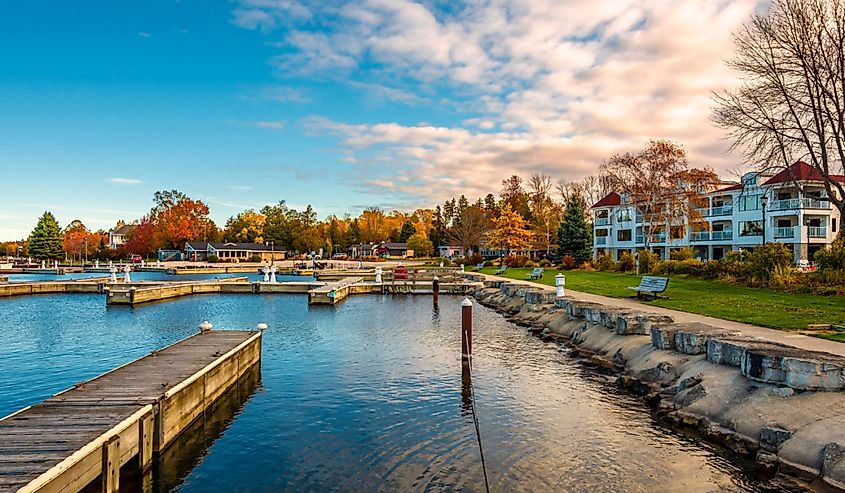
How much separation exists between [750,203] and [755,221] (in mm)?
1668

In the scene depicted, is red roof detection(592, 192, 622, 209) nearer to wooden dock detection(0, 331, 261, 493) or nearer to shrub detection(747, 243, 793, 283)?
shrub detection(747, 243, 793, 283)

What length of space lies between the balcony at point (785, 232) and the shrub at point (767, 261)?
23.2 m

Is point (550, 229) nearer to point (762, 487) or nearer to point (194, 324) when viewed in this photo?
point (194, 324)

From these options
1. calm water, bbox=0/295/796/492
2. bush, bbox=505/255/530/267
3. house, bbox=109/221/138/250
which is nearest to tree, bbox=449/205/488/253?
bush, bbox=505/255/530/267

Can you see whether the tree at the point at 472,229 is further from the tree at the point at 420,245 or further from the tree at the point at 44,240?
the tree at the point at 44,240

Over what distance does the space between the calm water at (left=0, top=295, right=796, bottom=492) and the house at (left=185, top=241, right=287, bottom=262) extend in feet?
244

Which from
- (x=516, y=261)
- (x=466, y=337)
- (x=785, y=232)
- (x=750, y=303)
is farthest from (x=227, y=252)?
(x=750, y=303)

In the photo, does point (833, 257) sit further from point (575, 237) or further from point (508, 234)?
point (508, 234)

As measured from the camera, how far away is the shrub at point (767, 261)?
2374cm

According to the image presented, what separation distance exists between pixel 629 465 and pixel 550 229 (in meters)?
70.6

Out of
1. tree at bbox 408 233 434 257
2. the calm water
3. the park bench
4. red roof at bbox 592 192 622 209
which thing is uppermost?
red roof at bbox 592 192 622 209

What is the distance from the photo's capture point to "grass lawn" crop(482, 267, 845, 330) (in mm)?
14719

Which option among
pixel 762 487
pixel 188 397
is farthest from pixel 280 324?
pixel 762 487

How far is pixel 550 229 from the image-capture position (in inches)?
3027
